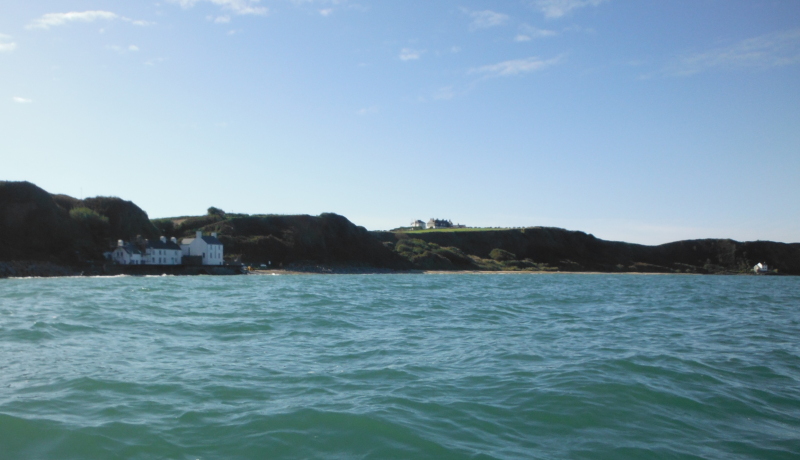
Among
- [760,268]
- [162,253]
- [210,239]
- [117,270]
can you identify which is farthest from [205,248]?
[760,268]

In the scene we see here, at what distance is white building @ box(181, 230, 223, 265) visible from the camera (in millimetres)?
75375

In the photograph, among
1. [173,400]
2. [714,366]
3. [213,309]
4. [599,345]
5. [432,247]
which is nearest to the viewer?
[173,400]

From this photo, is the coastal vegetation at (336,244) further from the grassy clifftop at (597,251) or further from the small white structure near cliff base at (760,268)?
the small white structure near cliff base at (760,268)

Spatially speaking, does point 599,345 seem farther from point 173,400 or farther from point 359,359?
point 173,400

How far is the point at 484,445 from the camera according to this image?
23.6ft

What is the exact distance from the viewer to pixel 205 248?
7531 cm

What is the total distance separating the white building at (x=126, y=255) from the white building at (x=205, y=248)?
24.4 ft

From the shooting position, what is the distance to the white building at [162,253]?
70.6 m

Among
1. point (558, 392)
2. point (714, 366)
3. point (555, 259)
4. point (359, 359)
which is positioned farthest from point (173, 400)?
point (555, 259)

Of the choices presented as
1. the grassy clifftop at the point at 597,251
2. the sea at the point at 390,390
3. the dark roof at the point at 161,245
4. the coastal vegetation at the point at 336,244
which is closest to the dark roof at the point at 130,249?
the dark roof at the point at 161,245

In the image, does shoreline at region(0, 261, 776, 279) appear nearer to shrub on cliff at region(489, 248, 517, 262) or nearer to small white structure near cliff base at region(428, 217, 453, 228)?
shrub on cliff at region(489, 248, 517, 262)

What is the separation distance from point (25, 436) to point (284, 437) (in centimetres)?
354

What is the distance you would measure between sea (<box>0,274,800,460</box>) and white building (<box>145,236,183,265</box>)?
5555cm

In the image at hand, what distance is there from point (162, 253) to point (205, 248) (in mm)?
5608
